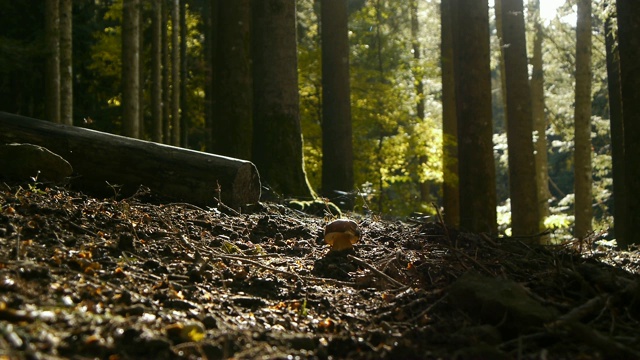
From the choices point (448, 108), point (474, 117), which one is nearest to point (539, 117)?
point (448, 108)

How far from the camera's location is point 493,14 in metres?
27.1

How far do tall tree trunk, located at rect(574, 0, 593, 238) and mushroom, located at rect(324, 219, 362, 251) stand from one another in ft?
42.8

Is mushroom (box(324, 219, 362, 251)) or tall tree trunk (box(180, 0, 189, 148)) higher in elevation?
tall tree trunk (box(180, 0, 189, 148))

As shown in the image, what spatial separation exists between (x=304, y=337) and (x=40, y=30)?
21.0 metres

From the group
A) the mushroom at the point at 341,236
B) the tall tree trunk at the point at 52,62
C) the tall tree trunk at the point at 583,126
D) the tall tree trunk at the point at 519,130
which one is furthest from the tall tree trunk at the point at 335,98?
the mushroom at the point at 341,236

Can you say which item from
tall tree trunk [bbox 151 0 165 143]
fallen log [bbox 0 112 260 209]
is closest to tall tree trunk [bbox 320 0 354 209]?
tall tree trunk [bbox 151 0 165 143]

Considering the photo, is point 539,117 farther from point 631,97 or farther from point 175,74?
point 631,97

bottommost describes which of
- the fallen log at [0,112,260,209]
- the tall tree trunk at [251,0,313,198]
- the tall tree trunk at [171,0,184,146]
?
the fallen log at [0,112,260,209]

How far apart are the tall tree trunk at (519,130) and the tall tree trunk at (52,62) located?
9354mm

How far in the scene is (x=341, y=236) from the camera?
19.3 ft

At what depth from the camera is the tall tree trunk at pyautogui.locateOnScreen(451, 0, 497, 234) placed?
32.2 feet

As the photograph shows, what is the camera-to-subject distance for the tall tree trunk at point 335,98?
15.9m

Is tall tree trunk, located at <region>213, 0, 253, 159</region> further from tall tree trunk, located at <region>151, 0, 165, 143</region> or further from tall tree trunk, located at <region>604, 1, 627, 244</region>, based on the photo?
tall tree trunk, located at <region>151, 0, 165, 143</region>

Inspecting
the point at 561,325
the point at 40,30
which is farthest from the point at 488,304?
the point at 40,30
